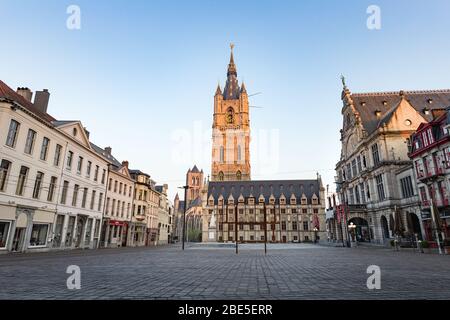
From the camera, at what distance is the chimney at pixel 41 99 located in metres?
28.1

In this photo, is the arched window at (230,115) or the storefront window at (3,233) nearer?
the storefront window at (3,233)

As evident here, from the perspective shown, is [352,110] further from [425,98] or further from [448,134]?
[448,134]

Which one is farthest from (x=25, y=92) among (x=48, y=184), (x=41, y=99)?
(x=48, y=184)

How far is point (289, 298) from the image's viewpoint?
16.2 feet

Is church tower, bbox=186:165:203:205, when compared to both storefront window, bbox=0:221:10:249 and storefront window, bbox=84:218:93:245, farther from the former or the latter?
storefront window, bbox=0:221:10:249

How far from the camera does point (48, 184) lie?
24.5m

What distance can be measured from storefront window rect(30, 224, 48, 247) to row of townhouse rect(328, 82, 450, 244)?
35734 mm

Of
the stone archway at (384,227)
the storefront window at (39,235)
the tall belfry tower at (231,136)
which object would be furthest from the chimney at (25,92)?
the tall belfry tower at (231,136)

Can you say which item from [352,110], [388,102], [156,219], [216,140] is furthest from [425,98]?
[216,140]

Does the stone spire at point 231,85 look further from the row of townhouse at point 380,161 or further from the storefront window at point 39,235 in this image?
the storefront window at point 39,235

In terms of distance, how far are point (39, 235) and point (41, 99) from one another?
1449 centimetres

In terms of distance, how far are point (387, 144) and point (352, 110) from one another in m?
11.3

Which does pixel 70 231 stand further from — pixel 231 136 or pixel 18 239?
pixel 231 136

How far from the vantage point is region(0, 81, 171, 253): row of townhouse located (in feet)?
66.2
